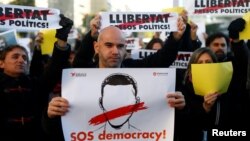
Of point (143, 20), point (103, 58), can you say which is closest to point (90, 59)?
point (103, 58)

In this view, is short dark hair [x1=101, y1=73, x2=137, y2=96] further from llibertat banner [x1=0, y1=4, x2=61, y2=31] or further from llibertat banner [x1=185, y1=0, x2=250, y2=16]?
llibertat banner [x1=185, y1=0, x2=250, y2=16]

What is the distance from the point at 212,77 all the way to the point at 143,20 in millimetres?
2312

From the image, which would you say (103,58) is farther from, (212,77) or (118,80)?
(212,77)

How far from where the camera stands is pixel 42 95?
12.8 ft

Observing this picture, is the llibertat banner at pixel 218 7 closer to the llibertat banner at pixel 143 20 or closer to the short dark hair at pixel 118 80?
the llibertat banner at pixel 143 20

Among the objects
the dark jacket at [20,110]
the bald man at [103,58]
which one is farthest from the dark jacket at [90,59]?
the dark jacket at [20,110]

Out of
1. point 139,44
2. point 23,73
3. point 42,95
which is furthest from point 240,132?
point 139,44

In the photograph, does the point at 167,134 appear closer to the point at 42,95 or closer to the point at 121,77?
the point at 121,77

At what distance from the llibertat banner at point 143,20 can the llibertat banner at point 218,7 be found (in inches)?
38.2

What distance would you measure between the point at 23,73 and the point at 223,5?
2952 millimetres

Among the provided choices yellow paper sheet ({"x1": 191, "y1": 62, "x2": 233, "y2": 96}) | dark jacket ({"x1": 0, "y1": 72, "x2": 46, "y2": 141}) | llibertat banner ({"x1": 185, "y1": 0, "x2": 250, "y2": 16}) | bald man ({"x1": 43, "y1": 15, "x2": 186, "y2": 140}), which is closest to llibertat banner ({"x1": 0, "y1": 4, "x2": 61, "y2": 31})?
bald man ({"x1": 43, "y1": 15, "x2": 186, "y2": 140})

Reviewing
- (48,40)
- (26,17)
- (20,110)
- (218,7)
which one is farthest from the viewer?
(218,7)

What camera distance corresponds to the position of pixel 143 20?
5.44m

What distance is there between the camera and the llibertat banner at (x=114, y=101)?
275cm
